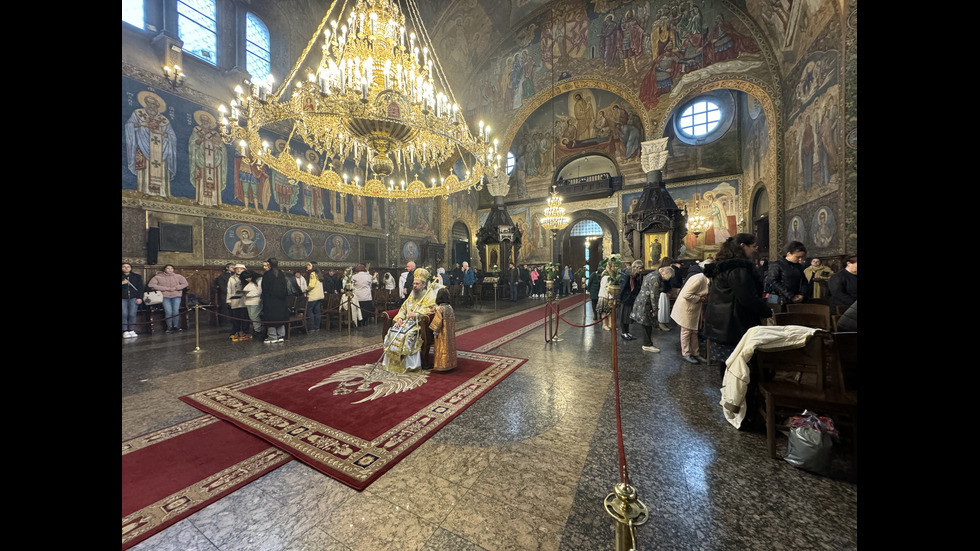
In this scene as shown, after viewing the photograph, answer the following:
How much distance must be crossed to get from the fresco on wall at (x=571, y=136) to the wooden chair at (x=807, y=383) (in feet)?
45.4

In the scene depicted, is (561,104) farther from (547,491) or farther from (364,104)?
(547,491)

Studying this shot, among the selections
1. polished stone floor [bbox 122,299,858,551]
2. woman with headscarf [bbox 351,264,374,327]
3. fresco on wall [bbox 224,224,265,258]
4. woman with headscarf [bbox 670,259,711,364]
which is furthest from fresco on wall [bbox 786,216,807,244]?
fresco on wall [bbox 224,224,265,258]

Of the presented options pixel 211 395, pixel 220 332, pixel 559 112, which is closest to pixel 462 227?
pixel 559 112

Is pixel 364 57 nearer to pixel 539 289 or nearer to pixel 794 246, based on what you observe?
pixel 794 246

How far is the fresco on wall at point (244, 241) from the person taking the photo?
31.7ft

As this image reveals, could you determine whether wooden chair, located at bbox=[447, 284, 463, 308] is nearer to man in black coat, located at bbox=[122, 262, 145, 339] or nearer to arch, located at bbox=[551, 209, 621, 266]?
arch, located at bbox=[551, 209, 621, 266]

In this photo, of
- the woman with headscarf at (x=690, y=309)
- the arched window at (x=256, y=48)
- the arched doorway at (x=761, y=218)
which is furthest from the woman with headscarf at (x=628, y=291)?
the arched window at (x=256, y=48)

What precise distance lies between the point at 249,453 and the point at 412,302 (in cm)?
242

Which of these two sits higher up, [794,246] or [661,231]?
[661,231]

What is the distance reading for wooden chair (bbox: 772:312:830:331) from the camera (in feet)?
10.1

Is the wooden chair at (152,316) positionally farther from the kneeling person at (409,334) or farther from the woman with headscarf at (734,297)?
the woman with headscarf at (734,297)

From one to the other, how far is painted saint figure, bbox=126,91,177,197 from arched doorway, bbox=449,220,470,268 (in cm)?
1206
